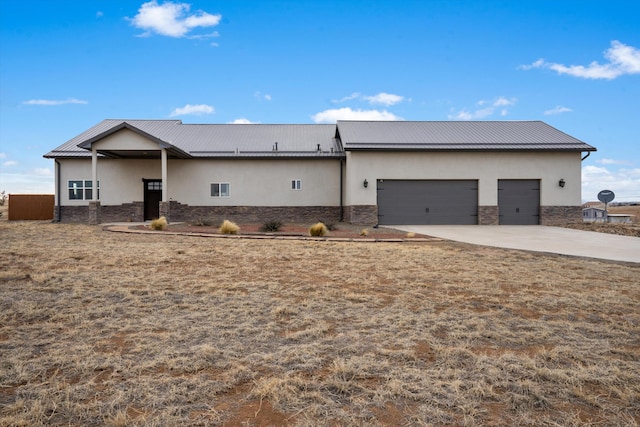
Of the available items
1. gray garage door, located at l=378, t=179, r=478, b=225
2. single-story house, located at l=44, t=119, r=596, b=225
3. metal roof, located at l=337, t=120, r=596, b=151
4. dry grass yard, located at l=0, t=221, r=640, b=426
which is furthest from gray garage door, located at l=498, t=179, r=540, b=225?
dry grass yard, located at l=0, t=221, r=640, b=426

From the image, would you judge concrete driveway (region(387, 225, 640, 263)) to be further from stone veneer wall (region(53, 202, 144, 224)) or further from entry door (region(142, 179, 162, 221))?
stone veneer wall (region(53, 202, 144, 224))

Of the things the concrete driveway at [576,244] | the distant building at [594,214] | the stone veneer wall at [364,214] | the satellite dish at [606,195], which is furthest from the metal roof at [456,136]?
the concrete driveway at [576,244]

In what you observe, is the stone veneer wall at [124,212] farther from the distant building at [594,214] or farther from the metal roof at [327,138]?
the distant building at [594,214]

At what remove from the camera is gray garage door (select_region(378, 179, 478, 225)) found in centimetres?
2055

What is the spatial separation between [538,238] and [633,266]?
577 centimetres

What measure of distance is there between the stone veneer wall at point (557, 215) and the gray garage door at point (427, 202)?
137 inches

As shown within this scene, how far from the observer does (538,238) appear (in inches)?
569

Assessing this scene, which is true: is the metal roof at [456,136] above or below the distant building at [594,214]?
above

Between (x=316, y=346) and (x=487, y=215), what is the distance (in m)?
18.9

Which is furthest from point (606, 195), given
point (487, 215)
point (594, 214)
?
point (487, 215)

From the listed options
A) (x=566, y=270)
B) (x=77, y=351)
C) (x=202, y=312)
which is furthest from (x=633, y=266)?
(x=77, y=351)

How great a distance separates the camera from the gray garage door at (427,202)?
20547mm

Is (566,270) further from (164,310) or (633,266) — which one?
(164,310)

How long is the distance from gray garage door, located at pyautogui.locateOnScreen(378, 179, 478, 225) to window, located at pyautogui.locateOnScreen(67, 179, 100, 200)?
16.1 meters
